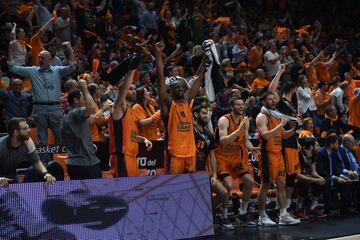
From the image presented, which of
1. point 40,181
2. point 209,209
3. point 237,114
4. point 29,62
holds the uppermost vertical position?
point 29,62

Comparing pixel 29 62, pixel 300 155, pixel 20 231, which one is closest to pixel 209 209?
pixel 20 231

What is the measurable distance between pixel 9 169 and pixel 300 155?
19.0 feet

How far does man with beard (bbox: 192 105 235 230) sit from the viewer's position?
8.79 meters

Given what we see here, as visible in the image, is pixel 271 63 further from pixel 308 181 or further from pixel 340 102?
pixel 308 181

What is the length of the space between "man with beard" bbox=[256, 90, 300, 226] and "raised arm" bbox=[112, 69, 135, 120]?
254cm

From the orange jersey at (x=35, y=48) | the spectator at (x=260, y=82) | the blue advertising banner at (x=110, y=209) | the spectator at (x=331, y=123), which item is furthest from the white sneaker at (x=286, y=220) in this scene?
the spectator at (x=260, y=82)

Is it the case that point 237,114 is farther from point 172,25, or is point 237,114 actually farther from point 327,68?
point 327,68

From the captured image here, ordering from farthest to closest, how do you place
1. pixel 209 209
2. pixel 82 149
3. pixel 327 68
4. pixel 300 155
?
1. pixel 327 68
2. pixel 300 155
3. pixel 209 209
4. pixel 82 149

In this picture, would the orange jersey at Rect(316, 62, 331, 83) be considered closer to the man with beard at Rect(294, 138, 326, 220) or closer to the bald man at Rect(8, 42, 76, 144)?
the man with beard at Rect(294, 138, 326, 220)

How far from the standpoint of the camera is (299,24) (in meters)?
23.6

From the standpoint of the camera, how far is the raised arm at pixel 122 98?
761cm

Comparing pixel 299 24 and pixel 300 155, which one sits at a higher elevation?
pixel 299 24

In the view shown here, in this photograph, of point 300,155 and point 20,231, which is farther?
point 300,155

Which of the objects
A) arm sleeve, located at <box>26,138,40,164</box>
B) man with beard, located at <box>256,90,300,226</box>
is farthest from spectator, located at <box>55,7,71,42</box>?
arm sleeve, located at <box>26,138,40,164</box>
